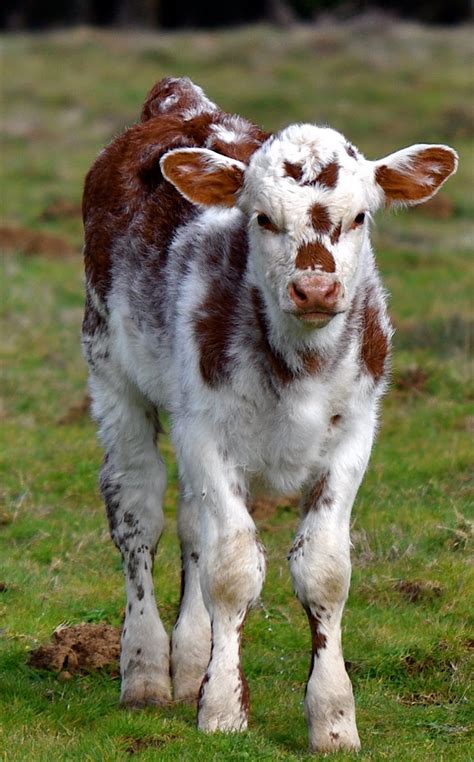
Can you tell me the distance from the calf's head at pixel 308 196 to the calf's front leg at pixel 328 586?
2.59ft

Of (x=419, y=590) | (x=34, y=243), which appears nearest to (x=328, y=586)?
(x=419, y=590)

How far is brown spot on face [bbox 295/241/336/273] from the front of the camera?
5.70 meters

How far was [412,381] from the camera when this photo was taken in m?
12.0

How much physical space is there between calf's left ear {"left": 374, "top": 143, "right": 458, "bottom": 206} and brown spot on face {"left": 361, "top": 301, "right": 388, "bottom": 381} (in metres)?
0.49

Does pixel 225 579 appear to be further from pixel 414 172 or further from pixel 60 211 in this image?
pixel 60 211

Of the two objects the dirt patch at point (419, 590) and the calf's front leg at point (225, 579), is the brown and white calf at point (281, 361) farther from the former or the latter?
Result: the dirt patch at point (419, 590)

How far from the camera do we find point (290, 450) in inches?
241

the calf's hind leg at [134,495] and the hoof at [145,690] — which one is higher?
the calf's hind leg at [134,495]

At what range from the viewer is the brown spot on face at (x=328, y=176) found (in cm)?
593

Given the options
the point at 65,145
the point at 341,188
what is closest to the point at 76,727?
the point at 341,188

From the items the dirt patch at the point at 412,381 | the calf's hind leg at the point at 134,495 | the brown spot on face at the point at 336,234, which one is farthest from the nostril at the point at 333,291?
the dirt patch at the point at 412,381

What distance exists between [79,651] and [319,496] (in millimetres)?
1764

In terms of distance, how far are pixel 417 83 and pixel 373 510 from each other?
23.4 m

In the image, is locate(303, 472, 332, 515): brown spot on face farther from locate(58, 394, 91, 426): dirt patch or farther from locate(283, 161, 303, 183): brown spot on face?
locate(58, 394, 91, 426): dirt patch
